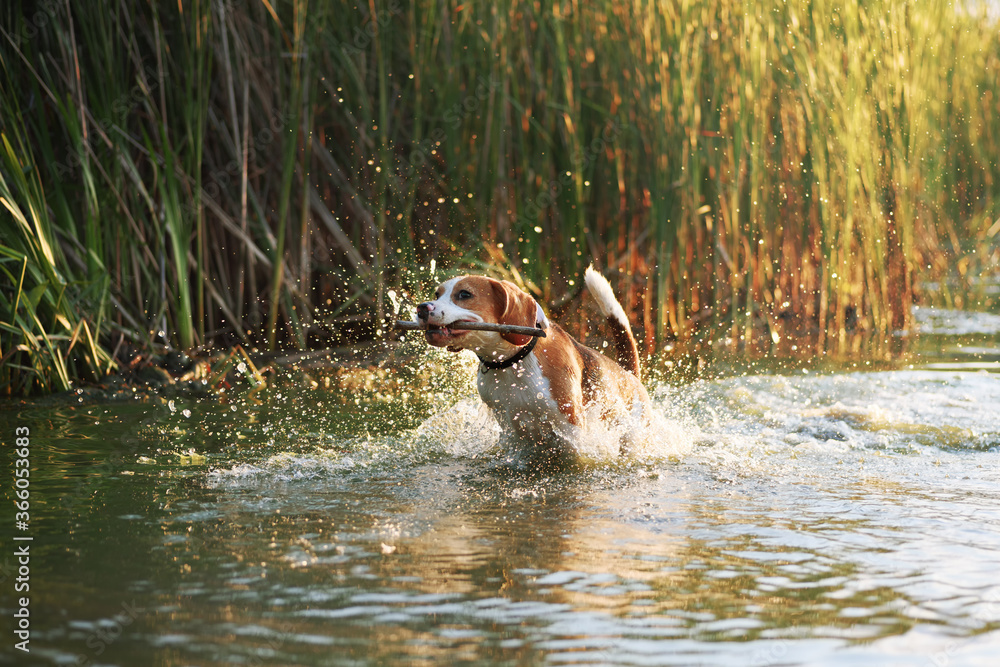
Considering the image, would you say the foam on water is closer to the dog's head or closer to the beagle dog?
the beagle dog

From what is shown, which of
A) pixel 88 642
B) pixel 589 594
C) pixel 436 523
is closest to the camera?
pixel 88 642

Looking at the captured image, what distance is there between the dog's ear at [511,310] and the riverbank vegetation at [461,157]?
2066mm

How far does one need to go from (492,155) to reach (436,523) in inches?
157

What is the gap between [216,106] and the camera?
6.80 meters

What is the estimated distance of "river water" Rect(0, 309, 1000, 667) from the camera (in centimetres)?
253

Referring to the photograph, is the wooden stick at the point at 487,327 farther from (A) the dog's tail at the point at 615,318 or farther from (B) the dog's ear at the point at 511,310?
(A) the dog's tail at the point at 615,318

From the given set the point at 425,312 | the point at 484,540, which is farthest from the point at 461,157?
the point at 484,540

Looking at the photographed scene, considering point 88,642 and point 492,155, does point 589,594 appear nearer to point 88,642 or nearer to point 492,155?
point 88,642

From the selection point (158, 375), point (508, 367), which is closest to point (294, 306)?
point (158, 375)

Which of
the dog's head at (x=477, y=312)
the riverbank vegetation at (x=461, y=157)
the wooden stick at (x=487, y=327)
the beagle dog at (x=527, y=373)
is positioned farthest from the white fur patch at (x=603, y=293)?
the riverbank vegetation at (x=461, y=157)

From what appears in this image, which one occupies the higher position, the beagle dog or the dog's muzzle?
the dog's muzzle

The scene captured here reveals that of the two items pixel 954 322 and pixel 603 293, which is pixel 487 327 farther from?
pixel 954 322

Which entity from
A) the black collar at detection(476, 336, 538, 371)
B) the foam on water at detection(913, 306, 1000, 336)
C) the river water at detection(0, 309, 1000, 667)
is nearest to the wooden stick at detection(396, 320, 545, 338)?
the black collar at detection(476, 336, 538, 371)

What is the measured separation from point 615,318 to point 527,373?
31.2 inches
